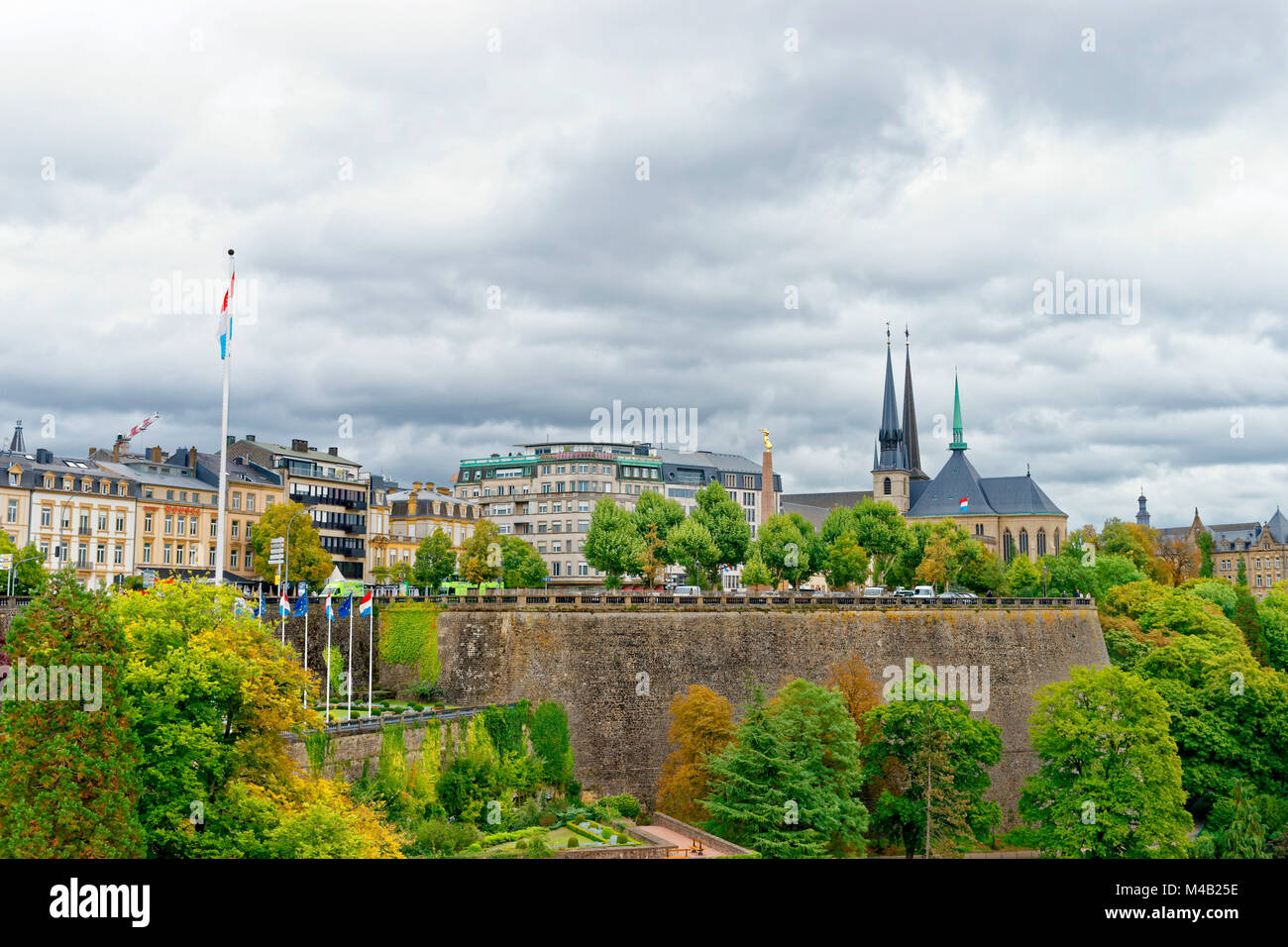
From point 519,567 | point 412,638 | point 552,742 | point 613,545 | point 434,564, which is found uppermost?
point 613,545

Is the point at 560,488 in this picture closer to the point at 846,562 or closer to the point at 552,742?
the point at 846,562

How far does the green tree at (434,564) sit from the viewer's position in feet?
303

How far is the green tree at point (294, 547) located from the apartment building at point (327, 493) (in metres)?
11.0

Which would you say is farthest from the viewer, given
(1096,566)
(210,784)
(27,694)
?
(1096,566)

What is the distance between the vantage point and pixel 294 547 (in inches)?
3223

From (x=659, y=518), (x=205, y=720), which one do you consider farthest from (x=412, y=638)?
(x=659, y=518)

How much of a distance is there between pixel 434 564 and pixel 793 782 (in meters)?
52.9

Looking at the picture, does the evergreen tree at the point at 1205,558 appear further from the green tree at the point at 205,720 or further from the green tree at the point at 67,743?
the green tree at the point at 67,743

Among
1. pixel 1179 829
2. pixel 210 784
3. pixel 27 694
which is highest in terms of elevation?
pixel 27 694

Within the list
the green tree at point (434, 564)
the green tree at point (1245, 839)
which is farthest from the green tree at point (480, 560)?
the green tree at point (1245, 839)
